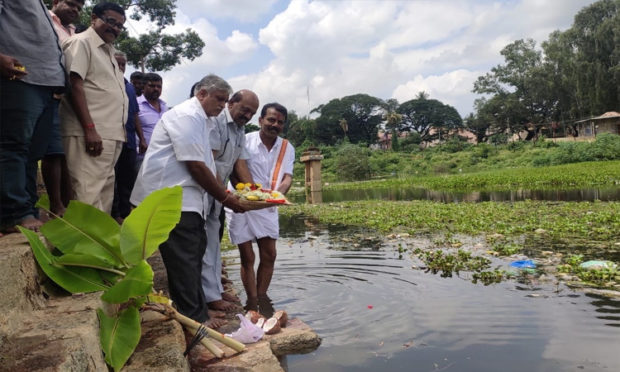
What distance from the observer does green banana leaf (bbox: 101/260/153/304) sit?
2.04 meters

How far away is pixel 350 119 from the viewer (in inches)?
2453

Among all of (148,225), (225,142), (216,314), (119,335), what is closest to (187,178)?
(225,142)

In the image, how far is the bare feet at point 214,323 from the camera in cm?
312

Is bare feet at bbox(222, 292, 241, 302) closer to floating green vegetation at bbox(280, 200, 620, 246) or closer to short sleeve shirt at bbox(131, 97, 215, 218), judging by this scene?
short sleeve shirt at bbox(131, 97, 215, 218)

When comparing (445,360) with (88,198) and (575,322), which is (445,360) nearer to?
(575,322)

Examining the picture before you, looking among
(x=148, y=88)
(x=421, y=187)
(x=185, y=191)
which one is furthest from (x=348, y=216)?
(x=421, y=187)

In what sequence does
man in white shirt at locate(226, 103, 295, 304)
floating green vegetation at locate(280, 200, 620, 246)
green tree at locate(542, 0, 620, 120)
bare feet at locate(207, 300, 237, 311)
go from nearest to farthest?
bare feet at locate(207, 300, 237, 311) < man in white shirt at locate(226, 103, 295, 304) < floating green vegetation at locate(280, 200, 620, 246) < green tree at locate(542, 0, 620, 120)

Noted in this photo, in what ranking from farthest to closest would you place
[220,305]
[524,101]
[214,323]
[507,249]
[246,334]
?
1. [524,101]
2. [507,249]
3. [220,305]
4. [214,323]
5. [246,334]

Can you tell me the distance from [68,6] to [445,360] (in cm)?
372

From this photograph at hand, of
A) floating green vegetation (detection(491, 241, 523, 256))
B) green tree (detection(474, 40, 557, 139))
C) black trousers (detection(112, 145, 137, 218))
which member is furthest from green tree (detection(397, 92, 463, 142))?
black trousers (detection(112, 145, 137, 218))

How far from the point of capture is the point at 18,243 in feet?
7.06

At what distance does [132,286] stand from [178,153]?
1.18 meters

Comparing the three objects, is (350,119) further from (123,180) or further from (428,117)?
(123,180)

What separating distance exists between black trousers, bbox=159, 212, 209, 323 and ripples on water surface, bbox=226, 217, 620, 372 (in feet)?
2.72
